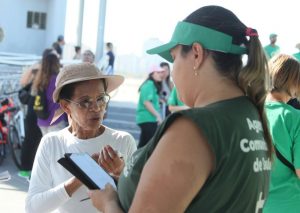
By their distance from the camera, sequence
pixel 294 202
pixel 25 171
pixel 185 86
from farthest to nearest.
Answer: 1. pixel 25 171
2. pixel 294 202
3. pixel 185 86

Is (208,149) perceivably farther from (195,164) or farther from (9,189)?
(9,189)

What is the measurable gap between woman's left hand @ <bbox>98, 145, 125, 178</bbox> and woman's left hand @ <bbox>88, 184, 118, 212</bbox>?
0.35 m

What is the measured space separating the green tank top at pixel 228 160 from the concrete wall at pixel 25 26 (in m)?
21.2

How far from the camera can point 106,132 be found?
2639 millimetres

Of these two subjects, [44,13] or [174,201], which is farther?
[44,13]

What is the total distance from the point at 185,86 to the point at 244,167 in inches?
12.5

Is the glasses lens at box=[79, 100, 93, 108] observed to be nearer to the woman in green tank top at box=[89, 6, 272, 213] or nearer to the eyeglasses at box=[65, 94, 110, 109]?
the eyeglasses at box=[65, 94, 110, 109]

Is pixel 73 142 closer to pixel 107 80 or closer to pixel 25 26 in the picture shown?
pixel 107 80

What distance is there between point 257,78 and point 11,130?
7.06 metres

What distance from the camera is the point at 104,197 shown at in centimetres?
164

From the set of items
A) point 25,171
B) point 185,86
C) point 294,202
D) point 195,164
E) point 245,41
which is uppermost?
point 245,41

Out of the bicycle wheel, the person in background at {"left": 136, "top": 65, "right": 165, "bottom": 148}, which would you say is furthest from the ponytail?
the bicycle wheel

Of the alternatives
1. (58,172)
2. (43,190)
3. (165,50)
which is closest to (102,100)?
(58,172)

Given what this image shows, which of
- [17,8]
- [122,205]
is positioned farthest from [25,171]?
[17,8]
